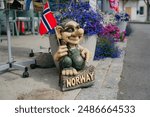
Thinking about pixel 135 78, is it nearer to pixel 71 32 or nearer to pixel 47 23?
pixel 71 32

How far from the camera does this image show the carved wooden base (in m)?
4.21

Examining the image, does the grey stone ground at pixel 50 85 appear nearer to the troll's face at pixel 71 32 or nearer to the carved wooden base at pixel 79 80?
the carved wooden base at pixel 79 80

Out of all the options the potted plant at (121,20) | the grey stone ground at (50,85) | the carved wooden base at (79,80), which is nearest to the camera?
the grey stone ground at (50,85)

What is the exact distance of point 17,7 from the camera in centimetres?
556

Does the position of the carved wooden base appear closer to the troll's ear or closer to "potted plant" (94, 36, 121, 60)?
the troll's ear

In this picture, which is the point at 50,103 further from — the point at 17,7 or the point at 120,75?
the point at 17,7

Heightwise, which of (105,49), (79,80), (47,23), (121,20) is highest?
(47,23)

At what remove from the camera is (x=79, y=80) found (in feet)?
14.2

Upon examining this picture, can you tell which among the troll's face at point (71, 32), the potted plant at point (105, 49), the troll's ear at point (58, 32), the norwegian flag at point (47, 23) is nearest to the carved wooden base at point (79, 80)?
the troll's face at point (71, 32)

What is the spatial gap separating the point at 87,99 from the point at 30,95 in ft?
2.56

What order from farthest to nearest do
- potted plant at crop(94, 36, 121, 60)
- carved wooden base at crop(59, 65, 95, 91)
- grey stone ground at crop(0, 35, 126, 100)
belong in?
potted plant at crop(94, 36, 121, 60), carved wooden base at crop(59, 65, 95, 91), grey stone ground at crop(0, 35, 126, 100)

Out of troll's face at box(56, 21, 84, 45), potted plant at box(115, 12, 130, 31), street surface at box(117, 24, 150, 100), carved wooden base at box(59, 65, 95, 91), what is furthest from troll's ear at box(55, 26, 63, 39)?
potted plant at box(115, 12, 130, 31)

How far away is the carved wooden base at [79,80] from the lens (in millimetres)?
4211

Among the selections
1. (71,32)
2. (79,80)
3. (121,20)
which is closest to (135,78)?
(79,80)
